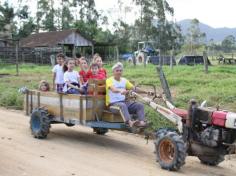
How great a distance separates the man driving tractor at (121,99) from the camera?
30.8 feet

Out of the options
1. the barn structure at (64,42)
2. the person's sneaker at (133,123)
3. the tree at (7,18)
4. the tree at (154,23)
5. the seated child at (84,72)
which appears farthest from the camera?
the tree at (154,23)

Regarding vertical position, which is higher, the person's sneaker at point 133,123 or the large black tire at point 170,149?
the person's sneaker at point 133,123

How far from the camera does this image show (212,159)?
848 centimetres

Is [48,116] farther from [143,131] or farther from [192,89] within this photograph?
[192,89]

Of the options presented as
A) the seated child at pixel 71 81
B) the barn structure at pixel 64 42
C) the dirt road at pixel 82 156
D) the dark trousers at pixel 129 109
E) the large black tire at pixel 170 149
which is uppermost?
the barn structure at pixel 64 42

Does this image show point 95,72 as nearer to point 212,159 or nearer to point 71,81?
point 71,81

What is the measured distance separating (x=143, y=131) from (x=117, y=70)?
131cm

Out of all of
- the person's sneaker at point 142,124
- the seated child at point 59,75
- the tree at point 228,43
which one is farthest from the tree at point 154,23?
the person's sneaker at point 142,124

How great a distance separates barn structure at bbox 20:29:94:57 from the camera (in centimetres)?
5179

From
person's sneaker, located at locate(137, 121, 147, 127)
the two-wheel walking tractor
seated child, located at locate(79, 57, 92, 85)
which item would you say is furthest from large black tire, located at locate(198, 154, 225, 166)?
seated child, located at locate(79, 57, 92, 85)

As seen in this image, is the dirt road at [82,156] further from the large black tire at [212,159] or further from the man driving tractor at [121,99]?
the man driving tractor at [121,99]

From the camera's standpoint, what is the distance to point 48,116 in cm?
1078

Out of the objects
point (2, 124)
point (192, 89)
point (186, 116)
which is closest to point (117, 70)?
point (186, 116)

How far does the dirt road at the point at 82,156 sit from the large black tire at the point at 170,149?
0.15m
